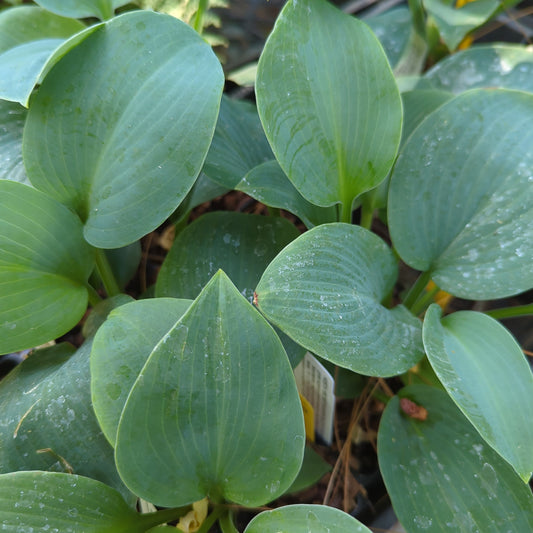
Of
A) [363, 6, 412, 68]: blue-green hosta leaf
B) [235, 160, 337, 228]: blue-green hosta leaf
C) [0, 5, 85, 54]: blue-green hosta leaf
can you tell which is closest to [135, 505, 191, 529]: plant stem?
[235, 160, 337, 228]: blue-green hosta leaf

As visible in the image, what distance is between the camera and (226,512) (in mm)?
516

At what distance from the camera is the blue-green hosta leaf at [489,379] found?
402 mm

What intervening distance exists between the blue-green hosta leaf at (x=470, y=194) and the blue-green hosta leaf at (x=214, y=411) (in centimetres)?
24

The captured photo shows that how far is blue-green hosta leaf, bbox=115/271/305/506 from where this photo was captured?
371 millimetres

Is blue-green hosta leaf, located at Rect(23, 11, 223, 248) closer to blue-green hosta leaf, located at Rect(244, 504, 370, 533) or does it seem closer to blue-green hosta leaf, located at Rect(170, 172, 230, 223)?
blue-green hosta leaf, located at Rect(170, 172, 230, 223)

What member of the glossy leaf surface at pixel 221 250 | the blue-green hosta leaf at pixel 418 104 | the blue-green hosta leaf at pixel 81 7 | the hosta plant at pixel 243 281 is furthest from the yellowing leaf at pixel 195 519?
the blue-green hosta leaf at pixel 81 7

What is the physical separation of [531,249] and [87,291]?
0.44 m

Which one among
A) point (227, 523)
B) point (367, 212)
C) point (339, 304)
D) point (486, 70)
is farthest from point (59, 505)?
point (486, 70)

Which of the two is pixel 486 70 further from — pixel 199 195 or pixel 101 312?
pixel 101 312

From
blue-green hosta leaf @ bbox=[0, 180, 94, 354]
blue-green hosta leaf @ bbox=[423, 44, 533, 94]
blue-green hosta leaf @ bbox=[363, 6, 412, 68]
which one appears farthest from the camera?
blue-green hosta leaf @ bbox=[363, 6, 412, 68]

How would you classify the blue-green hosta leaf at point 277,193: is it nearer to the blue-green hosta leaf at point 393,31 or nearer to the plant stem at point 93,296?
the plant stem at point 93,296

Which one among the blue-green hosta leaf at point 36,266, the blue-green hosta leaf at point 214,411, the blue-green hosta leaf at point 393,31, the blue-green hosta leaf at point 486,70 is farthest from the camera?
the blue-green hosta leaf at point 393,31

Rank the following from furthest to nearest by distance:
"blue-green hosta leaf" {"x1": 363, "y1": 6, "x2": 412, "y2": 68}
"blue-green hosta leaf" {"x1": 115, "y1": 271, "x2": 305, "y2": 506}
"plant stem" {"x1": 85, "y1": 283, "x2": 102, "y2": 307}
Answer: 1. "blue-green hosta leaf" {"x1": 363, "y1": 6, "x2": 412, "y2": 68}
2. "plant stem" {"x1": 85, "y1": 283, "x2": 102, "y2": 307}
3. "blue-green hosta leaf" {"x1": 115, "y1": 271, "x2": 305, "y2": 506}

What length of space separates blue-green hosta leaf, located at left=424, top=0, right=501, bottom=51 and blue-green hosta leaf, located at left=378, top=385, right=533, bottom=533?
1.84 ft
